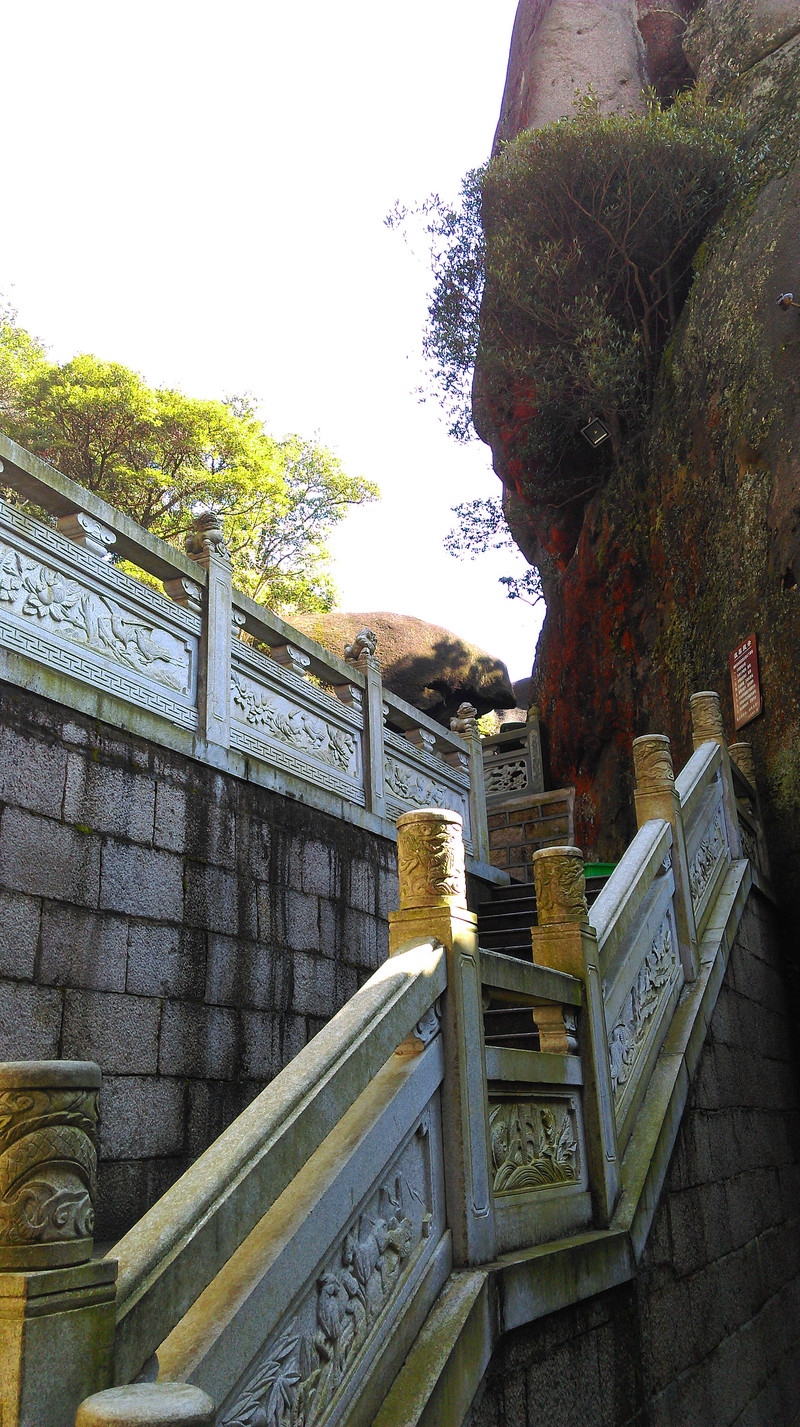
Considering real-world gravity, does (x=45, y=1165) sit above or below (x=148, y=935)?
below

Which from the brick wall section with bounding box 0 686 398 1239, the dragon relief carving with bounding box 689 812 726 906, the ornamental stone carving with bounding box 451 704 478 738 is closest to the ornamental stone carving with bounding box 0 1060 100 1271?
the brick wall section with bounding box 0 686 398 1239

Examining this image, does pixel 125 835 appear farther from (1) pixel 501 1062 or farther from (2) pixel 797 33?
(2) pixel 797 33

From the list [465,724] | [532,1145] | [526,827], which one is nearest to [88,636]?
[532,1145]

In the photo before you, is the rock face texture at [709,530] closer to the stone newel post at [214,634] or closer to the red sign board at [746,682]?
the red sign board at [746,682]

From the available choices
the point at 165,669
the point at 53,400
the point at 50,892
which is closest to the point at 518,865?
the point at 165,669

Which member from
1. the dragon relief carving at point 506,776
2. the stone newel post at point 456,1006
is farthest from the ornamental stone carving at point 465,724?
the stone newel post at point 456,1006

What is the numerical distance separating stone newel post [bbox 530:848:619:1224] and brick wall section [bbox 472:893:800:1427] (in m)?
0.46

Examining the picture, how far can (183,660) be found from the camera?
20.8 ft

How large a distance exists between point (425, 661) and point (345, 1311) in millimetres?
17896

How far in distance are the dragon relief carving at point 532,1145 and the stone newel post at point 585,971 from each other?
0.14m

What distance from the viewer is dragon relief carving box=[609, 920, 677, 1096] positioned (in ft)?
16.1

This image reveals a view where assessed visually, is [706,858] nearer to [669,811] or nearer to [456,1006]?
[669,811]

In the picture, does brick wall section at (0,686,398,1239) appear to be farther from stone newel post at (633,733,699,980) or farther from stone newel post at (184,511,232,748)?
stone newel post at (633,733,699,980)

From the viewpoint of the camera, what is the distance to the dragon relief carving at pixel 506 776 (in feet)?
49.8
